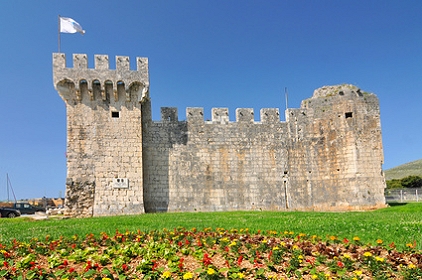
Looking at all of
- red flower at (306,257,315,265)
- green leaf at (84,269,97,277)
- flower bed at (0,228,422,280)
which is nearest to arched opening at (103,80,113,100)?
flower bed at (0,228,422,280)

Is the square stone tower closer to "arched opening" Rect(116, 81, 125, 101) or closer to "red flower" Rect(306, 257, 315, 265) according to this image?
"arched opening" Rect(116, 81, 125, 101)

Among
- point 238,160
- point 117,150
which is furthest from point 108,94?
point 238,160

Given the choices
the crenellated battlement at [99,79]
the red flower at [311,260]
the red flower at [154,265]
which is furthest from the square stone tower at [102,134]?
the red flower at [311,260]

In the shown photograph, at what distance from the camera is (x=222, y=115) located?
65.5 ft

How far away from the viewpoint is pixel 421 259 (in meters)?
4.96

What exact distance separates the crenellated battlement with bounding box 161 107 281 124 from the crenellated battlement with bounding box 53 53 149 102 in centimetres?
173

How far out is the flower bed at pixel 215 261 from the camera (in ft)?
15.2

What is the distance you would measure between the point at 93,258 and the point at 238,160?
14.7 metres

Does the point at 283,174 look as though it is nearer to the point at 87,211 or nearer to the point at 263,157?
the point at 263,157

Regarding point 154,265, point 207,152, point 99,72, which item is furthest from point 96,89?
point 154,265

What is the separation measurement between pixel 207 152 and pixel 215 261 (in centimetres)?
1422

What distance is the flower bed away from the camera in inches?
182

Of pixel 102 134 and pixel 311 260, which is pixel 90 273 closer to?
pixel 311 260

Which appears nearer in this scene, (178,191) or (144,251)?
(144,251)
